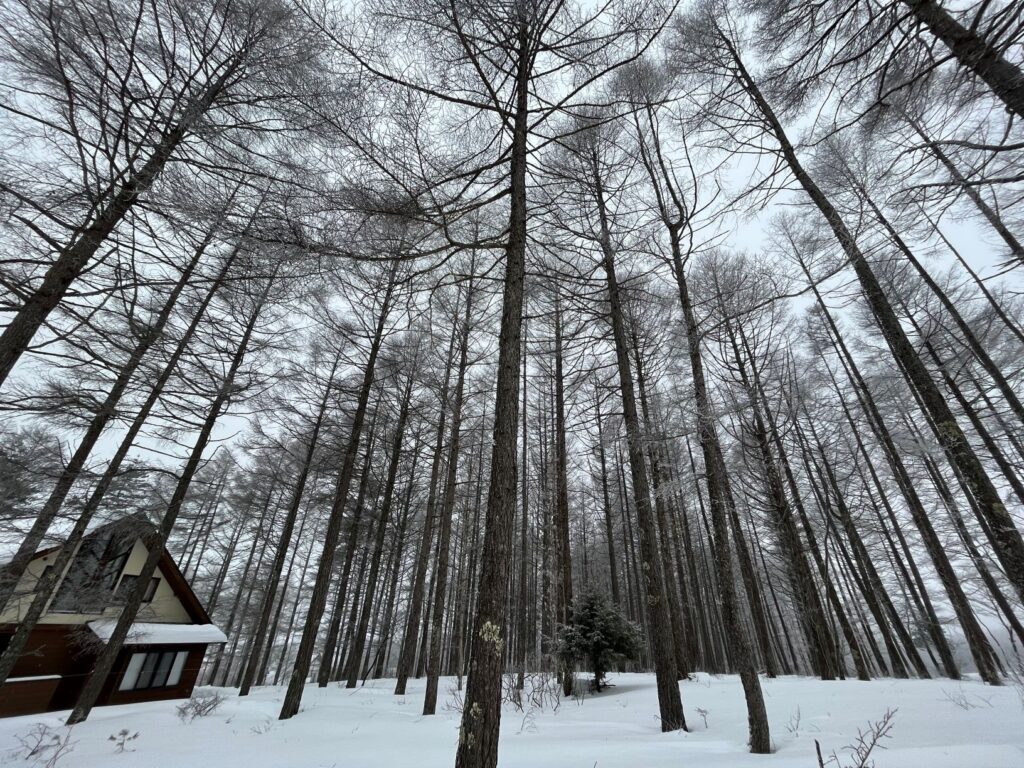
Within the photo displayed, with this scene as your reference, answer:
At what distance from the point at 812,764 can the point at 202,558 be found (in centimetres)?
2926

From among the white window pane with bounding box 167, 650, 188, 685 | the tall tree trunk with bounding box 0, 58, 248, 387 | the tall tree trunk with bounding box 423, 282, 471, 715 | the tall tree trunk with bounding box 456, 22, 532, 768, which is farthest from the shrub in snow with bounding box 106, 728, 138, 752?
the white window pane with bounding box 167, 650, 188, 685

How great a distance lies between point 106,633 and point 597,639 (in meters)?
13.9

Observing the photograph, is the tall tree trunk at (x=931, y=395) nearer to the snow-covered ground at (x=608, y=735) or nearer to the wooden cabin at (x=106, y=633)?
the snow-covered ground at (x=608, y=735)

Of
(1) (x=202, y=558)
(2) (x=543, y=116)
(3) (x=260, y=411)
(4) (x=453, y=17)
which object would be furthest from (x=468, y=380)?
(1) (x=202, y=558)

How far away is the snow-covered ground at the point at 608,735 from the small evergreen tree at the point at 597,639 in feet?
3.24

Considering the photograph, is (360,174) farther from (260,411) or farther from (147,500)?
(147,500)

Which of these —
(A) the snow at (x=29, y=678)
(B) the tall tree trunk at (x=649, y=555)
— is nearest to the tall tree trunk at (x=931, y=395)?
(B) the tall tree trunk at (x=649, y=555)

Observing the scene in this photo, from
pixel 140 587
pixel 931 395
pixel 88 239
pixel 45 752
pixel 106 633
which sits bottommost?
pixel 45 752

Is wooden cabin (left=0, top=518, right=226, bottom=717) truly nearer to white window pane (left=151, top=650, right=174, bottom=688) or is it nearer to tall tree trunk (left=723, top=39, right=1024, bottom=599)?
white window pane (left=151, top=650, right=174, bottom=688)

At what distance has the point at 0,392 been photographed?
13.6 feet

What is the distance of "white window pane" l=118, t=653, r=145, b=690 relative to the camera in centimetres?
1202

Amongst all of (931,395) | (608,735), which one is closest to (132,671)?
(608,735)

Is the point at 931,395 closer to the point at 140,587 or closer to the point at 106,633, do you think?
the point at 140,587

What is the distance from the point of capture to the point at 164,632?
1274 centimetres
